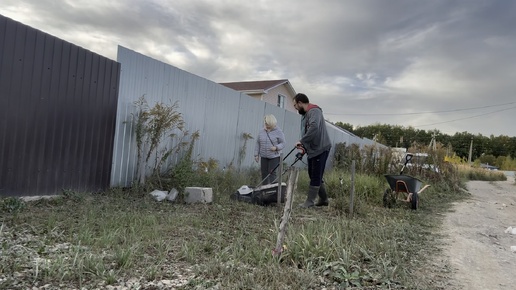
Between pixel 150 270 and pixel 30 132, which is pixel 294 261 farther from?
pixel 30 132

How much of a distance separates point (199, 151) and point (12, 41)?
4.07 m

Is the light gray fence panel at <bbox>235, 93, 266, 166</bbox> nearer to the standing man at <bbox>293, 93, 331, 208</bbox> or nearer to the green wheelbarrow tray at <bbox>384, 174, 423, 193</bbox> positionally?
the standing man at <bbox>293, 93, 331, 208</bbox>

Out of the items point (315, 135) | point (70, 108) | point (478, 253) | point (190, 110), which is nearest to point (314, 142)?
point (315, 135)

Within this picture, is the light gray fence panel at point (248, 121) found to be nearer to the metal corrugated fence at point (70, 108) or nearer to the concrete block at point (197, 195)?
the metal corrugated fence at point (70, 108)

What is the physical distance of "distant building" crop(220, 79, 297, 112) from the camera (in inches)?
895

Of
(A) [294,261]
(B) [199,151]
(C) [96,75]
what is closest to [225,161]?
(B) [199,151]

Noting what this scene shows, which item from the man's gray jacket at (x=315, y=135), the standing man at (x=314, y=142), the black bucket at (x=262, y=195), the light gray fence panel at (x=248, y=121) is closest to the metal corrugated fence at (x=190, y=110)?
the light gray fence panel at (x=248, y=121)

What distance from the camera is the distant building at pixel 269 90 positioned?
2273cm

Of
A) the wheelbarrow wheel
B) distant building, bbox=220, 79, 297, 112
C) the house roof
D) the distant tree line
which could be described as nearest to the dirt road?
the wheelbarrow wheel

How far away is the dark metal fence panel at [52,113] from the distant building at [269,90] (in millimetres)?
17163

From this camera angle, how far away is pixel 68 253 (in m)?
2.73

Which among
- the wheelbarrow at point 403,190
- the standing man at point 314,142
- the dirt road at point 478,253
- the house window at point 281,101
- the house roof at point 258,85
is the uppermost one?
the house roof at point 258,85

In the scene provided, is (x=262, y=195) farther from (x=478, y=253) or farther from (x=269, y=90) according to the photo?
(x=269, y=90)

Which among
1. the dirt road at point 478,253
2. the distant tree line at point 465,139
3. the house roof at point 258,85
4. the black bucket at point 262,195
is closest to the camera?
the dirt road at point 478,253
